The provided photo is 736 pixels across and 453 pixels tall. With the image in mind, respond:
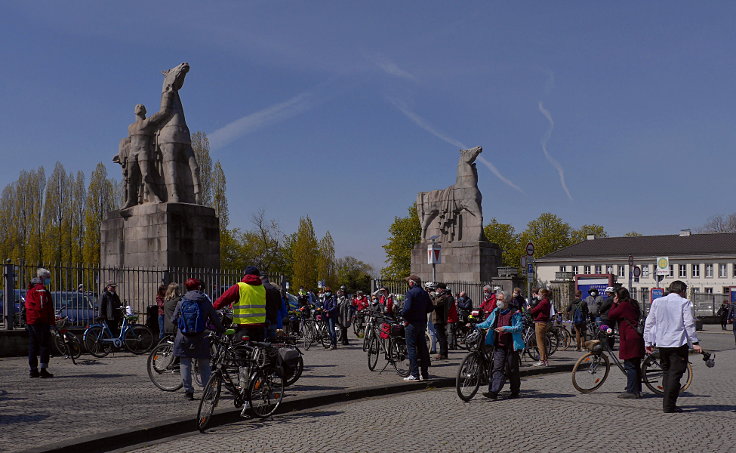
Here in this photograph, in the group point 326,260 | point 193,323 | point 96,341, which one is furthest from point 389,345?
point 326,260

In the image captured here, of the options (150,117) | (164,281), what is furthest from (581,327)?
(150,117)

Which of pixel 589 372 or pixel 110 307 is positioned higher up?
pixel 110 307

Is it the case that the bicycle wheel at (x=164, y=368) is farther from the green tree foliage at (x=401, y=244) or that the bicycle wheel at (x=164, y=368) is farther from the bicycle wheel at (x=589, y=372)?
the green tree foliage at (x=401, y=244)

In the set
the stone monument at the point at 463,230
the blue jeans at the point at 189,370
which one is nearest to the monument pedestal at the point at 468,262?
the stone monument at the point at 463,230

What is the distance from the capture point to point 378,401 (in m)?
11.0

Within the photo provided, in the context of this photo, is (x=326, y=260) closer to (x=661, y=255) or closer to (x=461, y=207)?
(x=661, y=255)

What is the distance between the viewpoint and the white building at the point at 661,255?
87562 mm

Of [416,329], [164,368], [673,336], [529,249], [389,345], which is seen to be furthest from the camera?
[529,249]

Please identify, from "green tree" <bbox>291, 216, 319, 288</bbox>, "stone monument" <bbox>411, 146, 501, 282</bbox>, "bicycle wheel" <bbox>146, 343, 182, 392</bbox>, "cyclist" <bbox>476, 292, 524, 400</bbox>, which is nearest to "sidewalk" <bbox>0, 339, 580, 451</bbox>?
"bicycle wheel" <bbox>146, 343, 182, 392</bbox>

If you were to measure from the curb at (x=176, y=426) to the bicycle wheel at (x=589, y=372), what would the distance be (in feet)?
8.19

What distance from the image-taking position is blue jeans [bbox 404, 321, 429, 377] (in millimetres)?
12672

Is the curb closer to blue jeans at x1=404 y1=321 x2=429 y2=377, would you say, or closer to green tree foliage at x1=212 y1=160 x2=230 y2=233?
blue jeans at x1=404 y1=321 x2=429 y2=377

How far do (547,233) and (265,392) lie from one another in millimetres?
95210

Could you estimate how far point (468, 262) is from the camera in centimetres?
3381
